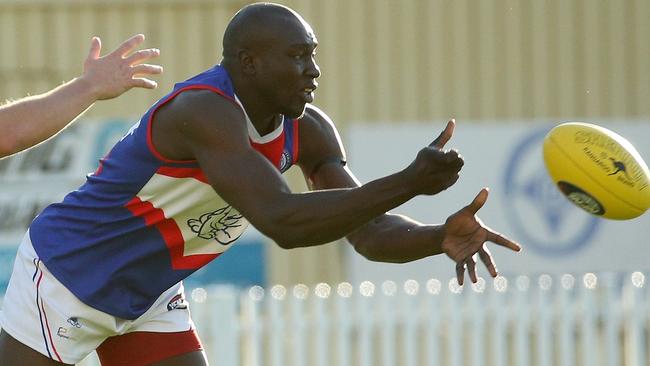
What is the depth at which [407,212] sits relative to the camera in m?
11.5

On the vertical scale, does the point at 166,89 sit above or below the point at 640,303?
above

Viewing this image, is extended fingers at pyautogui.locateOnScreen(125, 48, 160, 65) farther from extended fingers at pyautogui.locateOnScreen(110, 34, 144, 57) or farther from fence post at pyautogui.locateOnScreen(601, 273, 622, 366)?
fence post at pyautogui.locateOnScreen(601, 273, 622, 366)

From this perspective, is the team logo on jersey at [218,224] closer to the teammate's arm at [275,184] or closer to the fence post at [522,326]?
the teammate's arm at [275,184]

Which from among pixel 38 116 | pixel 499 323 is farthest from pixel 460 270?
pixel 499 323

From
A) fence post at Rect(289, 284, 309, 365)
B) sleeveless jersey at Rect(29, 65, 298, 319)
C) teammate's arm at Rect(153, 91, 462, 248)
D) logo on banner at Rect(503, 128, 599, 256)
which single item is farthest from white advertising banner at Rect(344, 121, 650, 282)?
teammate's arm at Rect(153, 91, 462, 248)

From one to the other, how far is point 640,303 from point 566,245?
6.61 feet

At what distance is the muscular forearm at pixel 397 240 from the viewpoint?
4.61 metres

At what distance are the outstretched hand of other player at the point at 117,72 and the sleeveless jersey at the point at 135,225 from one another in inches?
11.0

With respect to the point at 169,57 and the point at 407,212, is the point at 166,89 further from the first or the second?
the point at 407,212

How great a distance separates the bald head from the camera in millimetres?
4336

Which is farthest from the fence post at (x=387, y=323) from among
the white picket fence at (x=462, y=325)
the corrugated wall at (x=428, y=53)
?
the corrugated wall at (x=428, y=53)

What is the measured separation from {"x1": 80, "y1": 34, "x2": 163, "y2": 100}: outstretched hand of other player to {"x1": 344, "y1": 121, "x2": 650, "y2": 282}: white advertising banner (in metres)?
6.59

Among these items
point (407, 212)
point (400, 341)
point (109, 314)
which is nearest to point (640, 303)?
point (400, 341)

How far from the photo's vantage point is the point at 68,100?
15.5ft
